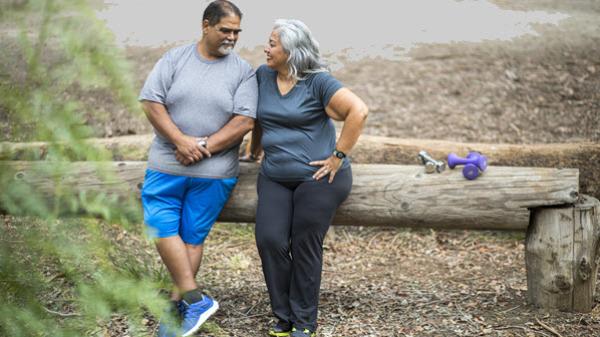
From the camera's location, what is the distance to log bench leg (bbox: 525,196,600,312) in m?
3.99

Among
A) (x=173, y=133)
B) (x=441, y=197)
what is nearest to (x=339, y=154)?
(x=441, y=197)

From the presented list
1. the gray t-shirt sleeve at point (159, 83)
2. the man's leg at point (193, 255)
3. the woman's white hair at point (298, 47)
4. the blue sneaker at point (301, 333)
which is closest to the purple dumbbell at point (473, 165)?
the woman's white hair at point (298, 47)

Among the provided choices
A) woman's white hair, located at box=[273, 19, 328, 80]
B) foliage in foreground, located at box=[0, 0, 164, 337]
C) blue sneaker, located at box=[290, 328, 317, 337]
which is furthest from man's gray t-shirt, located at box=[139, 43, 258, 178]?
foliage in foreground, located at box=[0, 0, 164, 337]

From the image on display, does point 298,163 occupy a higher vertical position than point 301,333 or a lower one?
higher

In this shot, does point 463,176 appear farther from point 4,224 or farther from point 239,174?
point 4,224

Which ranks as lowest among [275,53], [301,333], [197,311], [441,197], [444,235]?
[444,235]

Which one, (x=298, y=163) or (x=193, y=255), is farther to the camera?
(x=193, y=255)

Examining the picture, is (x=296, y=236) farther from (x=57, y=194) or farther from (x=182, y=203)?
(x=57, y=194)

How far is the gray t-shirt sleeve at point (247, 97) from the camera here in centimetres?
378

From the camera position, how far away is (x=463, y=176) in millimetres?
4094

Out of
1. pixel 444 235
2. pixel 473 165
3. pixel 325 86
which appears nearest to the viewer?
pixel 325 86

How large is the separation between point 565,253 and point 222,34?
2.07m

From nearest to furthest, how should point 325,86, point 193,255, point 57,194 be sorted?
point 57,194 < point 325,86 < point 193,255

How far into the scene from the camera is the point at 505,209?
4.06 m
